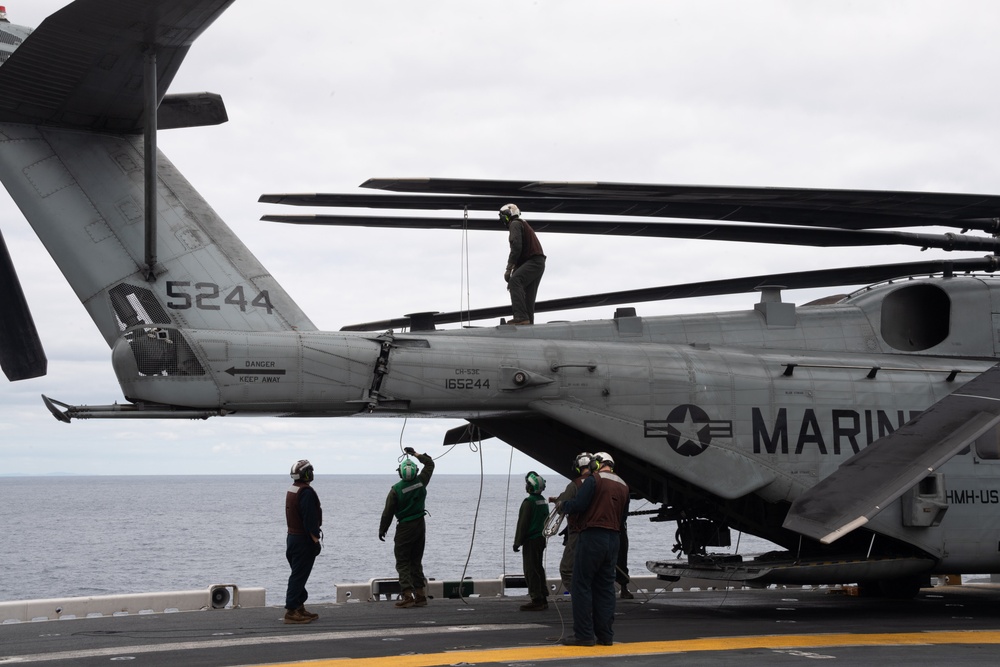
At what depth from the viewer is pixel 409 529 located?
1215 cm

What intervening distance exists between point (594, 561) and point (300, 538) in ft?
11.4

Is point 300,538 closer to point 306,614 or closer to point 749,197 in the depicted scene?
point 306,614

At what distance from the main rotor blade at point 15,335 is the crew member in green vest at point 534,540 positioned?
214 inches

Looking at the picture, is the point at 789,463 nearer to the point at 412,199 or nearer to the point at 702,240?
the point at 702,240

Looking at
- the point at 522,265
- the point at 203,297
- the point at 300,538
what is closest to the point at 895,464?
the point at 522,265

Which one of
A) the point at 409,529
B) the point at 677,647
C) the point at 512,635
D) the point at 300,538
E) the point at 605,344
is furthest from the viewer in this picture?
the point at 409,529

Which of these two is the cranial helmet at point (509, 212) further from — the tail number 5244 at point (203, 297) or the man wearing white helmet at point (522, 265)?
the tail number 5244 at point (203, 297)

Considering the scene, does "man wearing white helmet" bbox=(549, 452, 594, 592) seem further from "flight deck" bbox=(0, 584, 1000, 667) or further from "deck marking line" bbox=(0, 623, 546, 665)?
"deck marking line" bbox=(0, 623, 546, 665)

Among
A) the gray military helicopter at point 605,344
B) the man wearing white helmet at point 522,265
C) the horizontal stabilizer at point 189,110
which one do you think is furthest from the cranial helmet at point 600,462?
the horizontal stabilizer at point 189,110

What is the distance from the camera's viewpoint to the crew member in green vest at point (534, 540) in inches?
454

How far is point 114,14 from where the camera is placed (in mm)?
8719

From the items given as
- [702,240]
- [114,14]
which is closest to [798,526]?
[702,240]

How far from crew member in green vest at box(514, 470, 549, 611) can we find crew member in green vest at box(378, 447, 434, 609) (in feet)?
4.21

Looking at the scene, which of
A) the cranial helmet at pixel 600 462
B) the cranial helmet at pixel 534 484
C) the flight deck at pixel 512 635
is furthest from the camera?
the cranial helmet at pixel 534 484
